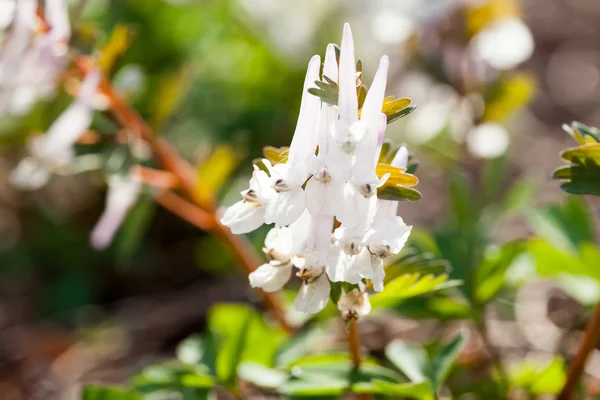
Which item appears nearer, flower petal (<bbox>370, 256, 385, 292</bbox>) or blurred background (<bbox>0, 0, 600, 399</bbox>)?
flower petal (<bbox>370, 256, 385, 292</bbox>)

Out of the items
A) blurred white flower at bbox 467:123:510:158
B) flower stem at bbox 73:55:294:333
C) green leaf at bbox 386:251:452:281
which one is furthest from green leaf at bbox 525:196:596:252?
flower stem at bbox 73:55:294:333

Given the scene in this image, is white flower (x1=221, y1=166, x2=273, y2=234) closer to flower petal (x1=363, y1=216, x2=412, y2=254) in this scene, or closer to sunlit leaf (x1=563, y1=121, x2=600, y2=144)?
flower petal (x1=363, y1=216, x2=412, y2=254)

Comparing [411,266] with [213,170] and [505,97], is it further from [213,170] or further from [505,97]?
[505,97]

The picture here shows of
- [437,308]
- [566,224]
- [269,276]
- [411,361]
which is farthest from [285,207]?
[566,224]

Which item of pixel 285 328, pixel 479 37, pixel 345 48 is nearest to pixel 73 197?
pixel 285 328

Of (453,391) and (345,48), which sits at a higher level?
(345,48)

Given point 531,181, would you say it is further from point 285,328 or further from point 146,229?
point 146,229

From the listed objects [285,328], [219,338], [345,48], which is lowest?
[285,328]
